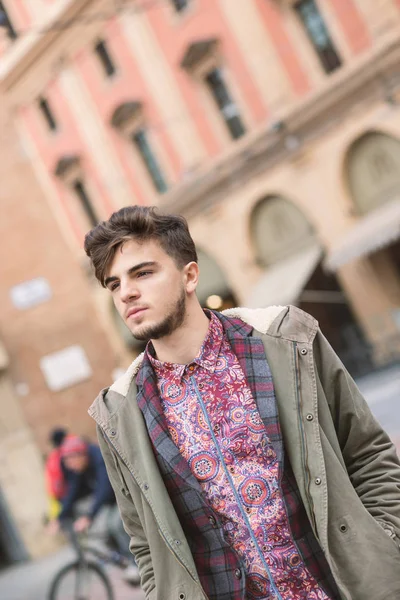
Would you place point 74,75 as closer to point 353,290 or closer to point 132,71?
point 132,71

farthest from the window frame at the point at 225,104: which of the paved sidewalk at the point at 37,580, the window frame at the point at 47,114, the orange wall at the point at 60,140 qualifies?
the paved sidewalk at the point at 37,580

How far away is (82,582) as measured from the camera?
724 centimetres

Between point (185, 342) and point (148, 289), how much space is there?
21 cm

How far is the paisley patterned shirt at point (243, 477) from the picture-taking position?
7.43ft

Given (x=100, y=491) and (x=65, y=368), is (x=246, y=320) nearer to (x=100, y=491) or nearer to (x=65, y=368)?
(x=100, y=491)

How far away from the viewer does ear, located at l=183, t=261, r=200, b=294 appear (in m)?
2.46

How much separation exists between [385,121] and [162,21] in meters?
6.90

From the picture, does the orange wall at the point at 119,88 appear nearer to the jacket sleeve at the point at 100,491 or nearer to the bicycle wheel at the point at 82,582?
the jacket sleeve at the point at 100,491

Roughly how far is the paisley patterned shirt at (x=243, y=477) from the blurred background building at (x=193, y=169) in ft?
43.3

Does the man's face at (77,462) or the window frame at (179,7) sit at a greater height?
the window frame at (179,7)

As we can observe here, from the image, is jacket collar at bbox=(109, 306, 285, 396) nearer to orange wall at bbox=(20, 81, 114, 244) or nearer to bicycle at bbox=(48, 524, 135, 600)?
bicycle at bbox=(48, 524, 135, 600)

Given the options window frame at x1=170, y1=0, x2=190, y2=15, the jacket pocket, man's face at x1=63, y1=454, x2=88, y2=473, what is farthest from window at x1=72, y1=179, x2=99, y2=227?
the jacket pocket

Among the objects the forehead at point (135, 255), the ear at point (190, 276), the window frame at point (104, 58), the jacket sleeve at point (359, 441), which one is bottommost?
the jacket sleeve at point (359, 441)

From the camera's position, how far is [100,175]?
22.5m
